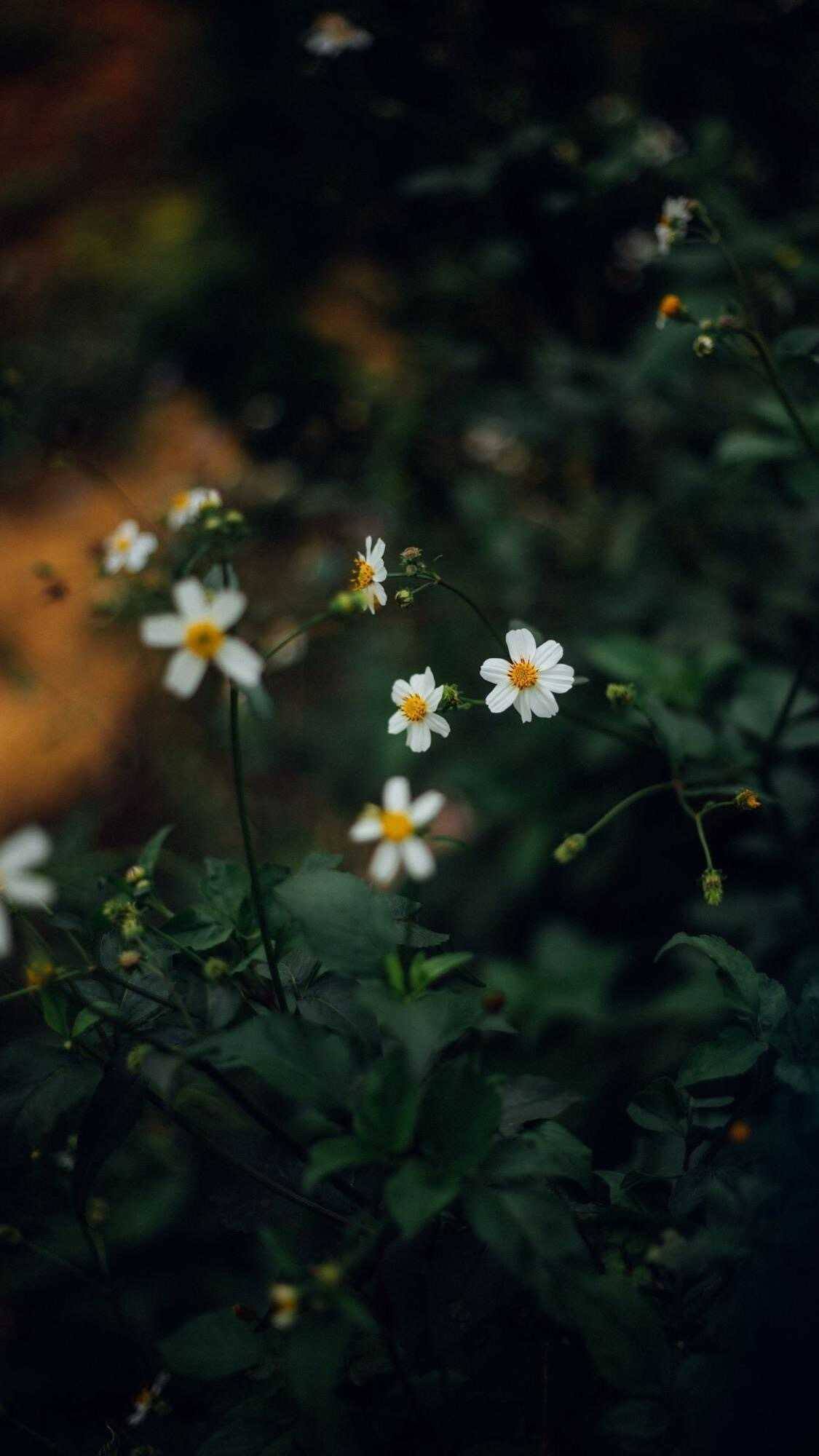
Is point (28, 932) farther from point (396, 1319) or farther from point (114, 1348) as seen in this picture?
point (114, 1348)

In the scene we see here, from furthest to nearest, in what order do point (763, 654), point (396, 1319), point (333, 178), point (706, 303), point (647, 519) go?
1. point (333, 178)
2. point (647, 519)
3. point (763, 654)
4. point (706, 303)
5. point (396, 1319)

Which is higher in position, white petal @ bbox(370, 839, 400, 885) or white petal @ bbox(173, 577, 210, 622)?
white petal @ bbox(173, 577, 210, 622)

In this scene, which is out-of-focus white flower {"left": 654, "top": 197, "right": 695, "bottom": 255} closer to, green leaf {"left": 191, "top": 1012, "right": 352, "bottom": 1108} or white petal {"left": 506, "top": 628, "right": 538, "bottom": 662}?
white petal {"left": 506, "top": 628, "right": 538, "bottom": 662}

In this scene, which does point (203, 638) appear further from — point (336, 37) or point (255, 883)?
point (336, 37)

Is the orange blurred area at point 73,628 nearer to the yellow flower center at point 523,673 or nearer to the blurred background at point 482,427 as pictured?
the blurred background at point 482,427

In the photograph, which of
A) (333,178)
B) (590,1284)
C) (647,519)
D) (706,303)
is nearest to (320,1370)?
(590,1284)

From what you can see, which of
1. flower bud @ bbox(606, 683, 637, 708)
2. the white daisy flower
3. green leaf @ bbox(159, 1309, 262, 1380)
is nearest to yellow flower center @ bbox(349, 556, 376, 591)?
the white daisy flower
